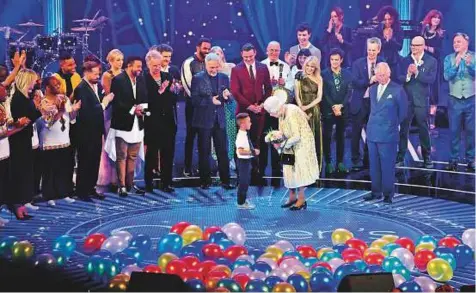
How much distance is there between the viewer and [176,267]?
19.5 ft

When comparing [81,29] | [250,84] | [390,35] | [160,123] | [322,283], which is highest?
[81,29]

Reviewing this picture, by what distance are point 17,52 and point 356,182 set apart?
4304 mm

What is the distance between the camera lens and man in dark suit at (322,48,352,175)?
1004 centimetres

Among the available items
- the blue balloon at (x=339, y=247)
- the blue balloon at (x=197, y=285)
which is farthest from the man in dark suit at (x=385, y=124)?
the blue balloon at (x=197, y=285)

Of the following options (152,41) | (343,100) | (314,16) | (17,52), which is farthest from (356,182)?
(17,52)

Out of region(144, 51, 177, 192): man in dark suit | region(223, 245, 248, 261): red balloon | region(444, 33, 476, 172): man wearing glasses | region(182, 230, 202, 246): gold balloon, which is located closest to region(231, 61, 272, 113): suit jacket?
region(144, 51, 177, 192): man in dark suit

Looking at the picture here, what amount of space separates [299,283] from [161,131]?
14.3ft

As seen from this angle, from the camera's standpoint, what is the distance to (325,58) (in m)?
10.7

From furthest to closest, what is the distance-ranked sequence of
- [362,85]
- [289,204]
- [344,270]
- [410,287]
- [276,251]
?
[362,85] < [289,204] < [276,251] < [344,270] < [410,287]

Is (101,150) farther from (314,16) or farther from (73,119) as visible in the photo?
(314,16)

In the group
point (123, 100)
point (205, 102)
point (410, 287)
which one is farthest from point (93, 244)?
point (205, 102)

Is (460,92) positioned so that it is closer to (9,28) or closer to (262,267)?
(262,267)

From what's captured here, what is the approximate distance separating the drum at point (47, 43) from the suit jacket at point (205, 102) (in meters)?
1.67

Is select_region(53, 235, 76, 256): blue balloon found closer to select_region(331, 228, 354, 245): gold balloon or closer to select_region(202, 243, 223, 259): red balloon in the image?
select_region(202, 243, 223, 259): red balloon
